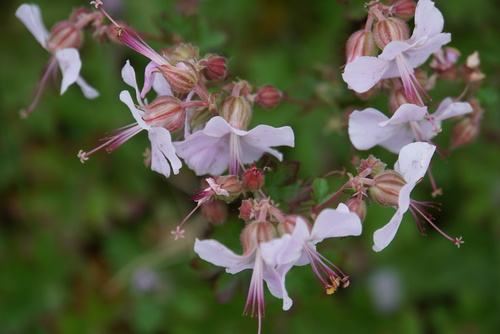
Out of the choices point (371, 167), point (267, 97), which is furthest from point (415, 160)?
point (267, 97)

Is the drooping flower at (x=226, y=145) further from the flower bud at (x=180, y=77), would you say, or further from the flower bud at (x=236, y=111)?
the flower bud at (x=180, y=77)

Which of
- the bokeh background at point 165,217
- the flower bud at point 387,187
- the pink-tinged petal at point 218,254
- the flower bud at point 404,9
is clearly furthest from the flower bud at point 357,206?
the bokeh background at point 165,217

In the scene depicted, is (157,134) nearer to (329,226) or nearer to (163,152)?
(163,152)

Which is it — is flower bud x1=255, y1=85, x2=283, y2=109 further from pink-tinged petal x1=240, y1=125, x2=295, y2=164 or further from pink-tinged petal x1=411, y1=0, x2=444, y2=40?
pink-tinged petal x1=411, y1=0, x2=444, y2=40

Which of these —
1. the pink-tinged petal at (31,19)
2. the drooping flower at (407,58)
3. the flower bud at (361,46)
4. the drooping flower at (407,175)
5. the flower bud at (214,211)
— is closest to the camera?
the drooping flower at (407,175)

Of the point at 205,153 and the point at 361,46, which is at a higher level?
the point at 361,46
